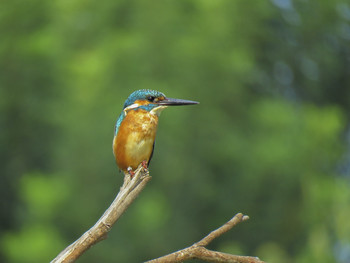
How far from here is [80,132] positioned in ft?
27.0

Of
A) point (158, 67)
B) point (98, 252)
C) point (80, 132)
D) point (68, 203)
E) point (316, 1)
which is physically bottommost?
point (98, 252)

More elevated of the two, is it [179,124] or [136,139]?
[179,124]

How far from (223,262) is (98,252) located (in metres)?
6.95

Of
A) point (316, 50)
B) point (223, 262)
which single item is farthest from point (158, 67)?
point (223, 262)

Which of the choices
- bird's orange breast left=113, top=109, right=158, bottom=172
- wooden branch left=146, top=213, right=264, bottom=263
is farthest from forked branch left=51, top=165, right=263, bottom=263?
bird's orange breast left=113, top=109, right=158, bottom=172

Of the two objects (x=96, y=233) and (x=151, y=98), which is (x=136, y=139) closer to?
(x=151, y=98)

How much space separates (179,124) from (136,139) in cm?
693

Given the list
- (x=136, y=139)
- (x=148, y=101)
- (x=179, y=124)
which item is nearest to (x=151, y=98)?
(x=148, y=101)

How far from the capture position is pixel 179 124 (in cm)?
896

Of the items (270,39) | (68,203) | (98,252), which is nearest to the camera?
(98,252)

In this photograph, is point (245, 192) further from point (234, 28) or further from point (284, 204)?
point (234, 28)

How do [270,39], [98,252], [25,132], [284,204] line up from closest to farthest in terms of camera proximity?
[98,252] < [284,204] < [25,132] < [270,39]

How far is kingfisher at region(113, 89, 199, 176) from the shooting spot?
2.01m

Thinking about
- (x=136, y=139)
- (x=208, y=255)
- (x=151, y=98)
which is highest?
(x=151, y=98)
